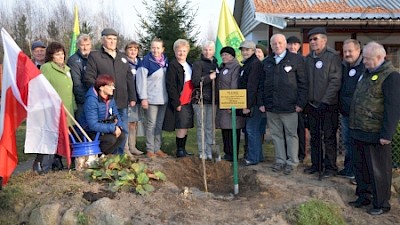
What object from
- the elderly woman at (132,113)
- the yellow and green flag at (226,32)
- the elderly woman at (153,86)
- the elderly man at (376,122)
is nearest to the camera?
the elderly man at (376,122)

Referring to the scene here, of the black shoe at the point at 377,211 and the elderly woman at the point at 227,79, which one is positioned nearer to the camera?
the black shoe at the point at 377,211

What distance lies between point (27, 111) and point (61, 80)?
3.23 feet

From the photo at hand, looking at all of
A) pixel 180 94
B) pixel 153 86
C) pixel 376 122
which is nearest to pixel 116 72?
pixel 153 86

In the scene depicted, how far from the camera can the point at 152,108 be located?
6664 mm

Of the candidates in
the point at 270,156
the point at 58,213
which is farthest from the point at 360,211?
the point at 58,213

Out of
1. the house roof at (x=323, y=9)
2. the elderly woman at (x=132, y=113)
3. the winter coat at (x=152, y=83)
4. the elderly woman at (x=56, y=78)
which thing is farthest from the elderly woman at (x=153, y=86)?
the house roof at (x=323, y=9)

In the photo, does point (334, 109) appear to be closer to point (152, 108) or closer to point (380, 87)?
point (380, 87)

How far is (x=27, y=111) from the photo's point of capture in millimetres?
4887

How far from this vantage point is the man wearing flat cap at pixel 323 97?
17.9 feet

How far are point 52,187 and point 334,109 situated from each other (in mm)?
3765

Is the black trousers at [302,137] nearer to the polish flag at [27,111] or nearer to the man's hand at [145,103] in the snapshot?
the man's hand at [145,103]

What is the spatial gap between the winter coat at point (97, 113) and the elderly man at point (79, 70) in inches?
15.3

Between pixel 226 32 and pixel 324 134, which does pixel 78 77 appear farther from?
pixel 226 32

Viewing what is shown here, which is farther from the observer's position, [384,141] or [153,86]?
[153,86]
